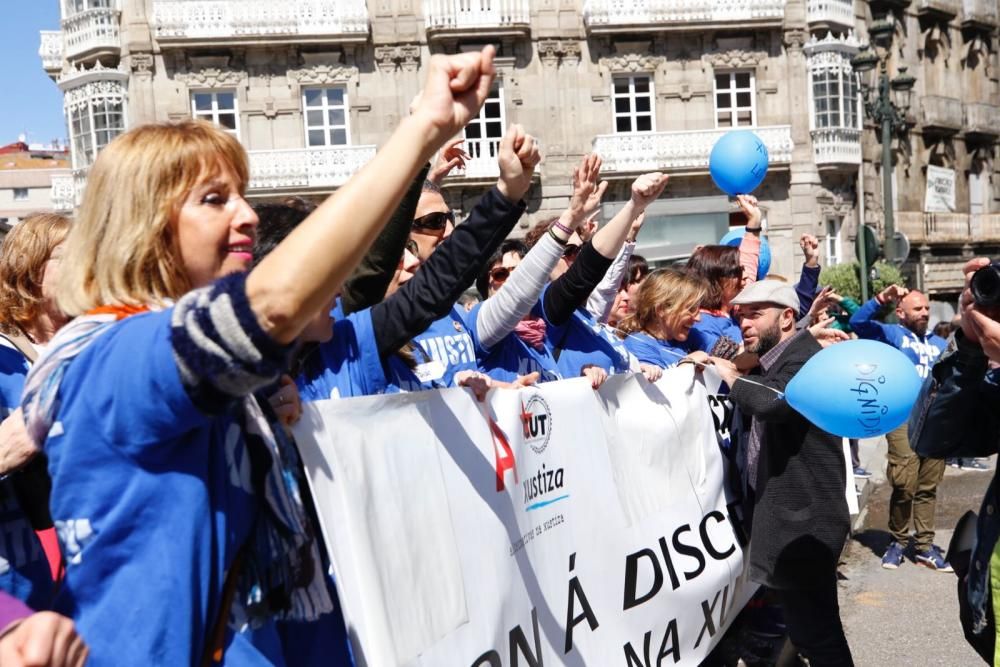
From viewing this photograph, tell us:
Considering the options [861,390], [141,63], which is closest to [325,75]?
[141,63]

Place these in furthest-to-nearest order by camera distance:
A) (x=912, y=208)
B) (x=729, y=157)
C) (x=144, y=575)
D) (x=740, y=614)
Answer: (x=912, y=208), (x=729, y=157), (x=740, y=614), (x=144, y=575)

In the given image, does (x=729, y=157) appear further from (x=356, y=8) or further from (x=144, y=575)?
(x=356, y=8)

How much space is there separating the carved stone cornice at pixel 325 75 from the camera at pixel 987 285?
81.3 ft

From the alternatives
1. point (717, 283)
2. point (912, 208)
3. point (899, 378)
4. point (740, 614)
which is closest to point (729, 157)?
point (717, 283)

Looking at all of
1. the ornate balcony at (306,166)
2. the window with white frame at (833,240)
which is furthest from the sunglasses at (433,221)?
the window with white frame at (833,240)

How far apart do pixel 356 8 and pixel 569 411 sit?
24.3m

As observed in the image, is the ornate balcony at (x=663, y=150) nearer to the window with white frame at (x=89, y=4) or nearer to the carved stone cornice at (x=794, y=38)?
the carved stone cornice at (x=794, y=38)

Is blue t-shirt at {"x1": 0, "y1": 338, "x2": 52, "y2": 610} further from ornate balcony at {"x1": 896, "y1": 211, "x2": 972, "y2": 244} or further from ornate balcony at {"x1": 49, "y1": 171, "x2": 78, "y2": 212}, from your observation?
ornate balcony at {"x1": 896, "y1": 211, "x2": 972, "y2": 244}

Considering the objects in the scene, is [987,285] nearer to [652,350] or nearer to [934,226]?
[652,350]

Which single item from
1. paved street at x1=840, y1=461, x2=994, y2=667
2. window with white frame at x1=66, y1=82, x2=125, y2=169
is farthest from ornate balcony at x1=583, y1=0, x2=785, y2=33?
paved street at x1=840, y1=461, x2=994, y2=667

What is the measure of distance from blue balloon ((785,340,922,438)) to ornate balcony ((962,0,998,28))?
35.5m

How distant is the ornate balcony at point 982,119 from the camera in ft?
114

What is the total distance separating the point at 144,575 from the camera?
162cm

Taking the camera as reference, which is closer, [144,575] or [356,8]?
[144,575]
